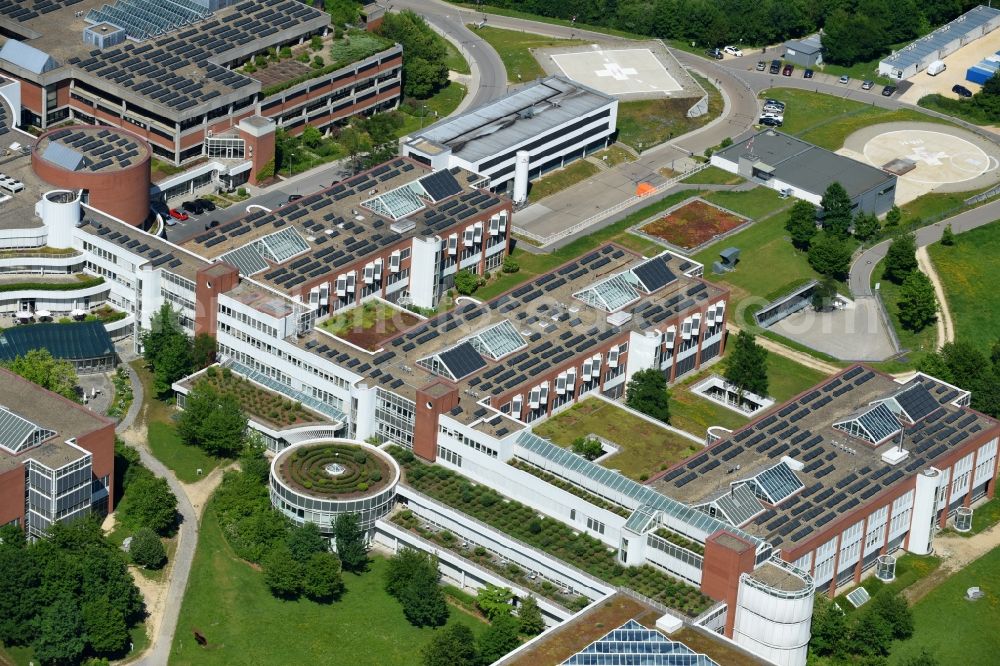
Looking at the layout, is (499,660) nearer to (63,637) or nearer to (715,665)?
(715,665)

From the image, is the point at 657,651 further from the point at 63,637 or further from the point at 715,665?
the point at 63,637

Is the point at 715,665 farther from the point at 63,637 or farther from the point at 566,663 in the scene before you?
the point at 63,637

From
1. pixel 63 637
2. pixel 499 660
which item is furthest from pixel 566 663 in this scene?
pixel 63 637

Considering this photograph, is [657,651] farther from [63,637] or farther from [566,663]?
[63,637]

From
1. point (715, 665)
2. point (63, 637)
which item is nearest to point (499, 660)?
point (715, 665)
